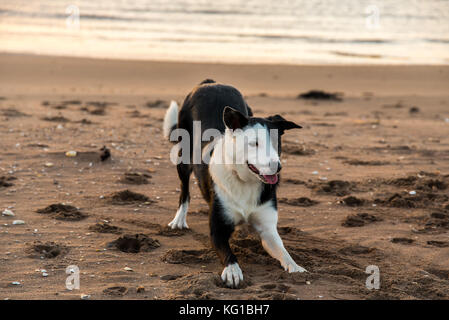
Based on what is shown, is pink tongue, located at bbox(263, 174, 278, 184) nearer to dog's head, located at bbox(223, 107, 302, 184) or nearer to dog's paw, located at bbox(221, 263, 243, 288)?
dog's head, located at bbox(223, 107, 302, 184)

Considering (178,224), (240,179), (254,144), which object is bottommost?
(178,224)

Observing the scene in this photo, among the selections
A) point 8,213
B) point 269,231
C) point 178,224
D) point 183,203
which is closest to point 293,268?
point 269,231

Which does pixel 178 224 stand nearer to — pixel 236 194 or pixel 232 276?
pixel 236 194

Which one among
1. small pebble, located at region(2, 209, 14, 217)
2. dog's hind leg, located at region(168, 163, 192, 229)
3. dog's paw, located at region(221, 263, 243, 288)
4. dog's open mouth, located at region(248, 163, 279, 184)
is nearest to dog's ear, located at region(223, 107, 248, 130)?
dog's open mouth, located at region(248, 163, 279, 184)

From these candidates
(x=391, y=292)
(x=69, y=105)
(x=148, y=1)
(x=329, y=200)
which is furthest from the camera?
(x=148, y=1)

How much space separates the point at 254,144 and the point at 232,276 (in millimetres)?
1065

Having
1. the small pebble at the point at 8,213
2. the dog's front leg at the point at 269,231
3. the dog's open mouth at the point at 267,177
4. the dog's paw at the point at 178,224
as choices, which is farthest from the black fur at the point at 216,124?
the small pebble at the point at 8,213

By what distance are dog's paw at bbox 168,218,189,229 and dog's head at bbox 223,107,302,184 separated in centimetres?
154

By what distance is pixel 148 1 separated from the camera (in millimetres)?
37375

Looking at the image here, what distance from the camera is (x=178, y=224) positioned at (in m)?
6.48

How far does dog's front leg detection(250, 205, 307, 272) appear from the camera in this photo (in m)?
5.36

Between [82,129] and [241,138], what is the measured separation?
6.11m
